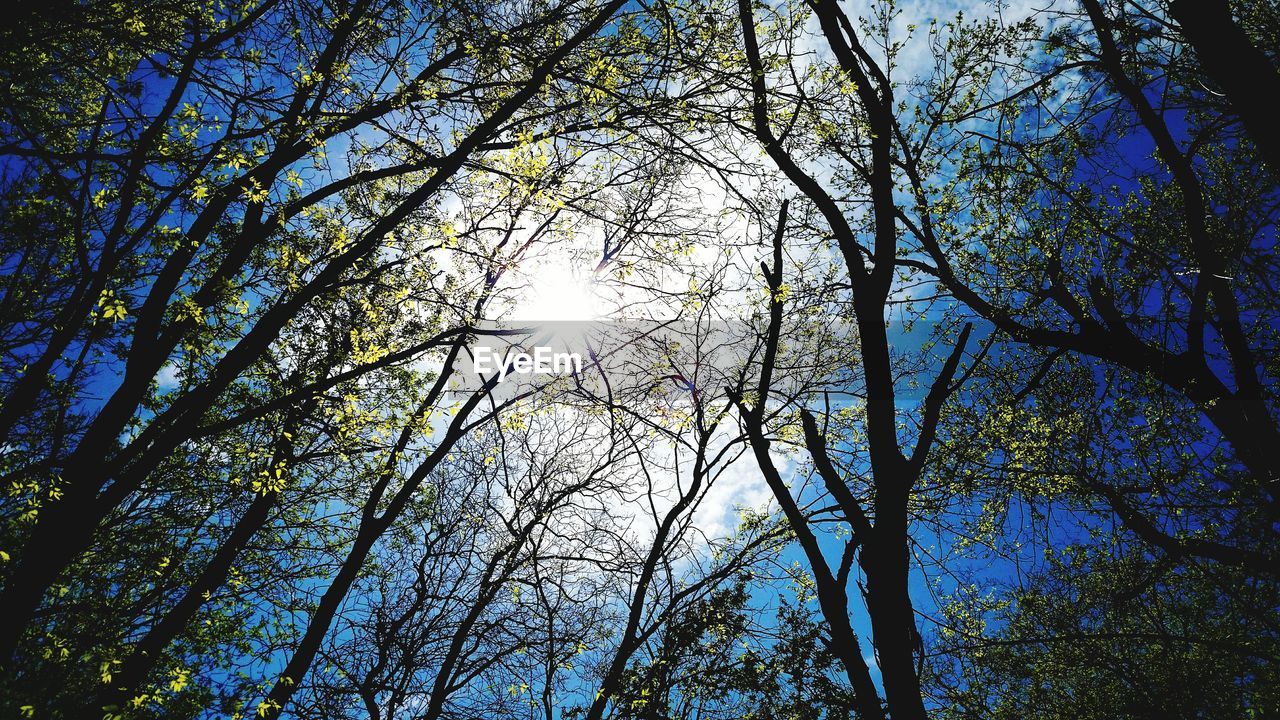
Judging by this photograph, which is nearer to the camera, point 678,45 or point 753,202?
point 678,45

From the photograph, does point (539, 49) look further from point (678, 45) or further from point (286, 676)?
point (286, 676)

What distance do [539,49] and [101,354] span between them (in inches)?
372

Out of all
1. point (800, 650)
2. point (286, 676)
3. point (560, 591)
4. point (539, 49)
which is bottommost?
point (286, 676)

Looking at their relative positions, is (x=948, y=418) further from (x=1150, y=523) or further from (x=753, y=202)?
(x=753, y=202)

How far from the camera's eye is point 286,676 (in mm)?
7625

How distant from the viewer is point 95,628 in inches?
370

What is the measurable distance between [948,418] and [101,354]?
630 inches

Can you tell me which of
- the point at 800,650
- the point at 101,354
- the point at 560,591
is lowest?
the point at 800,650

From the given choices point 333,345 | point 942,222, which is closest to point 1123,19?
point 942,222

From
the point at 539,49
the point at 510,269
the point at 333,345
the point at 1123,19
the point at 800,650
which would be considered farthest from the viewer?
the point at 333,345

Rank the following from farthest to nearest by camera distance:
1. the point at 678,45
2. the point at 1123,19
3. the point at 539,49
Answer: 1. the point at 1123,19
2. the point at 539,49
3. the point at 678,45

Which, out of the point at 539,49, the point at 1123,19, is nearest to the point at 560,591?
the point at 539,49

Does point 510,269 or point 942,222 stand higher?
point 942,222

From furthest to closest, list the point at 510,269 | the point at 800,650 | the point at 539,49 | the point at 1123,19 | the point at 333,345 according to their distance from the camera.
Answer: the point at 333,345 → the point at 510,269 → the point at 800,650 → the point at 1123,19 → the point at 539,49
